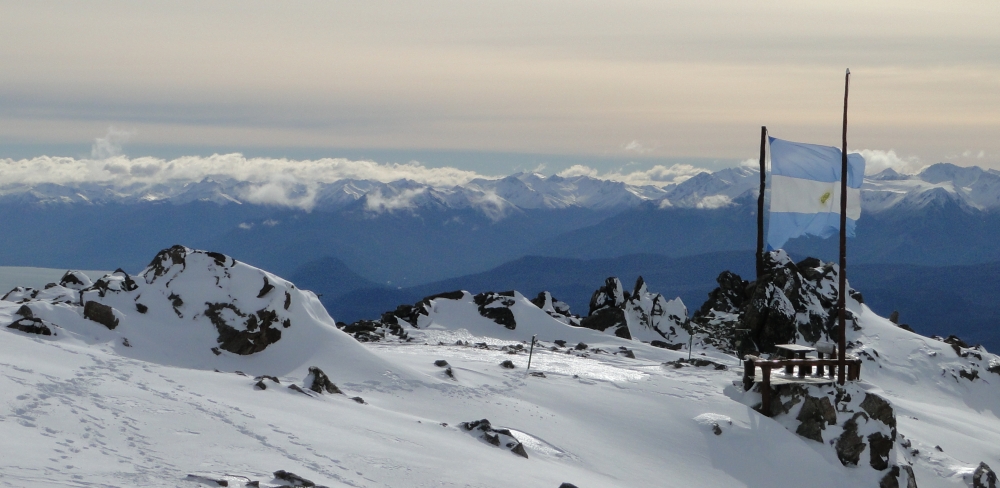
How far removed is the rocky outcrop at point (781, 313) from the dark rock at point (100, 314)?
31257 mm

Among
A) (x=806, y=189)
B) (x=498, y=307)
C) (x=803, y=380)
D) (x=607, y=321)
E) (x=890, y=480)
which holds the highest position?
(x=806, y=189)

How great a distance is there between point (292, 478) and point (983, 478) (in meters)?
21.9

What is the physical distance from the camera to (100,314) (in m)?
23.5

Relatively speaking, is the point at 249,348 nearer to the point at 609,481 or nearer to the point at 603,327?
the point at 609,481

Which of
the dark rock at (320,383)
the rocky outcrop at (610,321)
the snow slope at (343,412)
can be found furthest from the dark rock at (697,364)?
the dark rock at (320,383)

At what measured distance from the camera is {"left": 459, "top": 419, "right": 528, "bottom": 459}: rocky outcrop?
19.2m

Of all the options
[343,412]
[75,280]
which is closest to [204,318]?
[343,412]

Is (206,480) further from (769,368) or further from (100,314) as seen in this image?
(769,368)

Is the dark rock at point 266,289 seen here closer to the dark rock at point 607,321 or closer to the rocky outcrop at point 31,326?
the rocky outcrop at point 31,326

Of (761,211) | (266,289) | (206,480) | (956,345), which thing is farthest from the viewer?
(956,345)

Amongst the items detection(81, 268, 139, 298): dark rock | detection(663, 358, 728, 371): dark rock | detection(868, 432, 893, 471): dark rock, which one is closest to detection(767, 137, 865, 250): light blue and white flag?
detection(868, 432, 893, 471): dark rock

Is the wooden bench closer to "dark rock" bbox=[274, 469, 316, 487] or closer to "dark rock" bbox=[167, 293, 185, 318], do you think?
"dark rock" bbox=[274, 469, 316, 487]

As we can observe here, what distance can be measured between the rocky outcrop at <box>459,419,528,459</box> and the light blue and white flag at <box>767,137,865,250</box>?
480 inches

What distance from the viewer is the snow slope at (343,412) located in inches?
550
